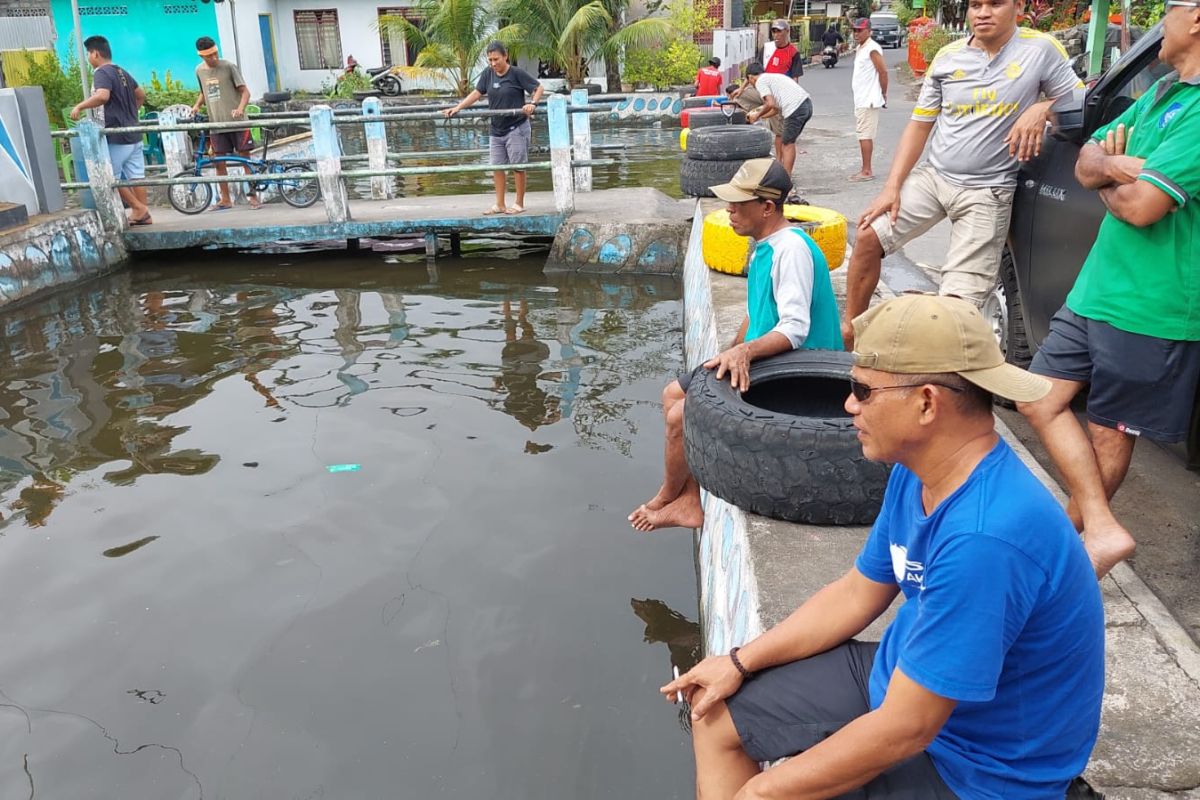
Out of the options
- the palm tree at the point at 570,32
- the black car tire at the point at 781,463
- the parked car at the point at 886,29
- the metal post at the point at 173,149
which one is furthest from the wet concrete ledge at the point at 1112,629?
the parked car at the point at 886,29

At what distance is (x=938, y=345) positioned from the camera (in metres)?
1.80

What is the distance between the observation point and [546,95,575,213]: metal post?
10.1 meters

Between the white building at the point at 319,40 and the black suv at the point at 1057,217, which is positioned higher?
the white building at the point at 319,40

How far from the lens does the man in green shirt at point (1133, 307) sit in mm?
2910

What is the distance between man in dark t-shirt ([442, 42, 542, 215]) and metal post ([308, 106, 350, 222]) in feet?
3.99

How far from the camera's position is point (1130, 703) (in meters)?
2.49

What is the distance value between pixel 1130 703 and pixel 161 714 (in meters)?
3.11

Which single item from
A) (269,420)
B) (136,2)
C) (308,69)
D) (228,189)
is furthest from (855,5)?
(269,420)

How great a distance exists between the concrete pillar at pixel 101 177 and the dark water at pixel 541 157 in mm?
3419

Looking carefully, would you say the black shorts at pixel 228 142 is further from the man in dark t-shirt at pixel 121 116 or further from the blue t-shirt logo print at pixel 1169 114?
the blue t-shirt logo print at pixel 1169 114

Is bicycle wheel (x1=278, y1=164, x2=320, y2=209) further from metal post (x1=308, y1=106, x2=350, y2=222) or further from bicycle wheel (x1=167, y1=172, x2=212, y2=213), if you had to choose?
metal post (x1=308, y1=106, x2=350, y2=222)

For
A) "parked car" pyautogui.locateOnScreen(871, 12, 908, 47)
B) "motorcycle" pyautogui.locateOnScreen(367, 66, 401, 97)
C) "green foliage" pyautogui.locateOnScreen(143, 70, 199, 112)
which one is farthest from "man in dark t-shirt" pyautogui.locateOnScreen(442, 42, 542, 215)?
"parked car" pyautogui.locateOnScreen(871, 12, 908, 47)

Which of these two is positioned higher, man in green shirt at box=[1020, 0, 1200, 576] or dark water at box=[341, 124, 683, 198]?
man in green shirt at box=[1020, 0, 1200, 576]

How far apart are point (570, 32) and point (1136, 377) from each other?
23324 millimetres
